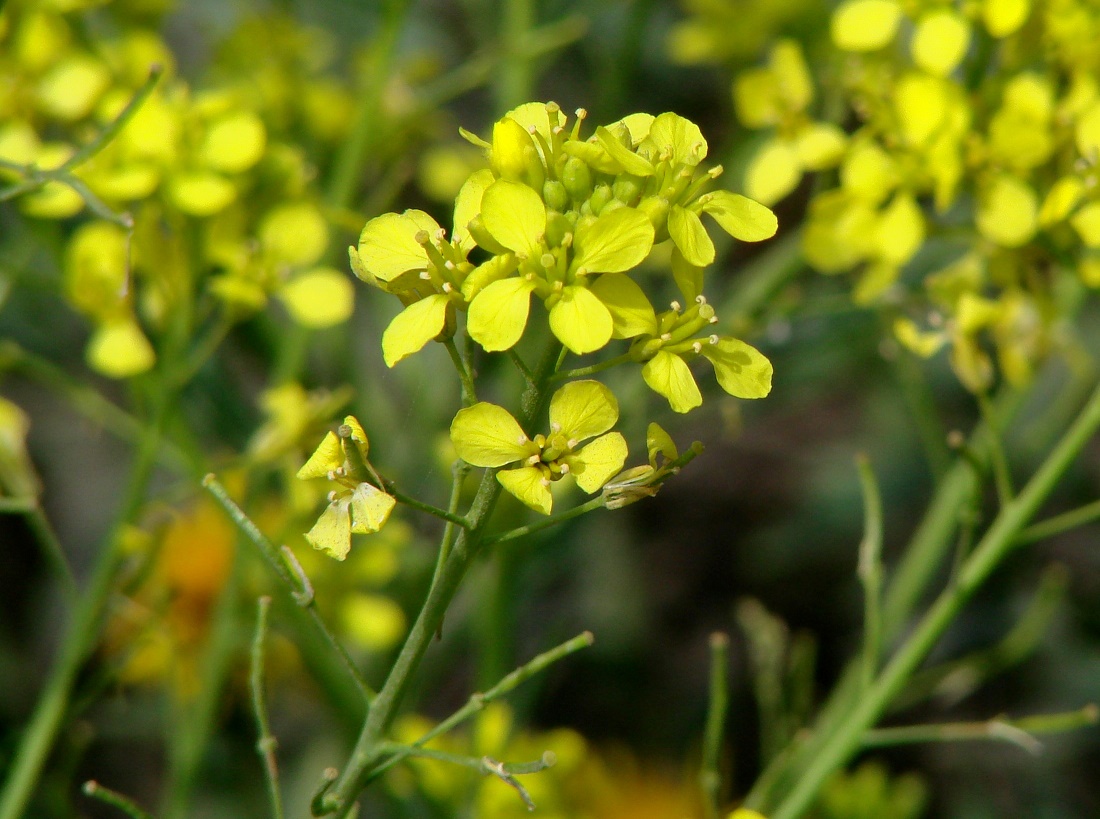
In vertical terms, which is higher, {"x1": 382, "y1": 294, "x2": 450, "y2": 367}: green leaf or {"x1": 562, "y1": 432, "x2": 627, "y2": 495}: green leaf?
{"x1": 382, "y1": 294, "x2": 450, "y2": 367}: green leaf

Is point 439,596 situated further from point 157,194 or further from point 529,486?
point 157,194

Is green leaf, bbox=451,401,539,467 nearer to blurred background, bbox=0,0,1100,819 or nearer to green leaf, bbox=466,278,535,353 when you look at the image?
green leaf, bbox=466,278,535,353

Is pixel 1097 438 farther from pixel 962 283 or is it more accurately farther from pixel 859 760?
pixel 962 283

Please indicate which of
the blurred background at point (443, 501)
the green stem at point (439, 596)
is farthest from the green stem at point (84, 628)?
the green stem at point (439, 596)

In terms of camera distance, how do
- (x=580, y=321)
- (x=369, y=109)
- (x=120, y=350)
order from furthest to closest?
(x=369, y=109) < (x=120, y=350) < (x=580, y=321)

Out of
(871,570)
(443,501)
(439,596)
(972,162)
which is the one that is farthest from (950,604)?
(443,501)

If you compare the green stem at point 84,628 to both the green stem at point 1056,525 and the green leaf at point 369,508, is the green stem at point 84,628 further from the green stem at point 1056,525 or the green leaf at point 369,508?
the green stem at point 1056,525

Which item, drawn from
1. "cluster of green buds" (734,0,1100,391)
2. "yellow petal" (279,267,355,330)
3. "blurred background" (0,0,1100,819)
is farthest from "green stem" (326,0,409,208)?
"cluster of green buds" (734,0,1100,391)
